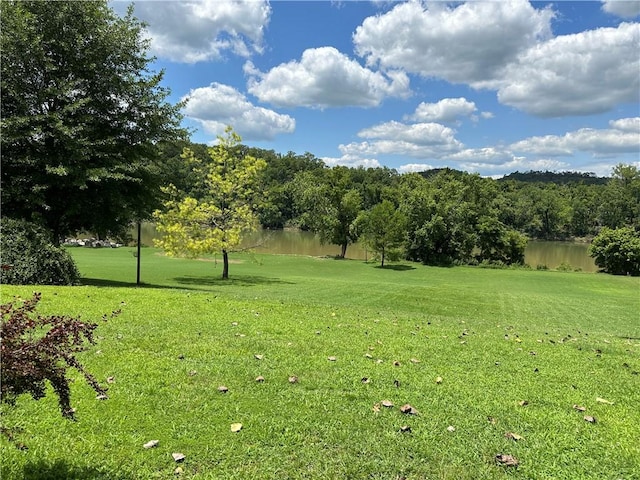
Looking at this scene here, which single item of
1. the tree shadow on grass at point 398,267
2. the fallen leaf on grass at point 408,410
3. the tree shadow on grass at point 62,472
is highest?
the fallen leaf on grass at point 408,410

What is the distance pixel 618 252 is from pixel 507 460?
1930 inches

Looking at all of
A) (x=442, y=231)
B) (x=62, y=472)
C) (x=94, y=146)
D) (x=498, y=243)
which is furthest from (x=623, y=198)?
(x=62, y=472)

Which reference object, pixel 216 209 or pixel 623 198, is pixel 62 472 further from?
pixel 623 198

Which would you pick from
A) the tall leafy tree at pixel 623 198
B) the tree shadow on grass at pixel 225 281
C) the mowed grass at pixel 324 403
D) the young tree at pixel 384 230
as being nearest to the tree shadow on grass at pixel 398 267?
the young tree at pixel 384 230

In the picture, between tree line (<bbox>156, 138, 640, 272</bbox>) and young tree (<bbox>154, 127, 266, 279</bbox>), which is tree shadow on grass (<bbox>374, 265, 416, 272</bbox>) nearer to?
tree line (<bbox>156, 138, 640, 272</bbox>)

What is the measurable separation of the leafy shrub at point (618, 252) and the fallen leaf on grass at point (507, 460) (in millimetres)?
48518

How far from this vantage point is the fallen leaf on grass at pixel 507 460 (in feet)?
12.5

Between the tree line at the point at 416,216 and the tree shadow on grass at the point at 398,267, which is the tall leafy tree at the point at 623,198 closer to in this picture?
the tree line at the point at 416,216

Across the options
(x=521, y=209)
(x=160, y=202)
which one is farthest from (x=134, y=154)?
(x=521, y=209)

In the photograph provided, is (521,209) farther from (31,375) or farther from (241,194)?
(31,375)

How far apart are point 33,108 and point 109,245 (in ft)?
144

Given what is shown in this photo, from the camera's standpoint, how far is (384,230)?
146ft

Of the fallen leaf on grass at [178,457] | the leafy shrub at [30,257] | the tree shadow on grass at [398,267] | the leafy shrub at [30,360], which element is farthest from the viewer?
the tree shadow on grass at [398,267]

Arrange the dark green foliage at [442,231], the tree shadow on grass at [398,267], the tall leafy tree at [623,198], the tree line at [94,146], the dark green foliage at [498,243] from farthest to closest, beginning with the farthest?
the tall leafy tree at [623,198], the dark green foliage at [498,243], the dark green foliage at [442,231], the tree shadow on grass at [398,267], the tree line at [94,146]
